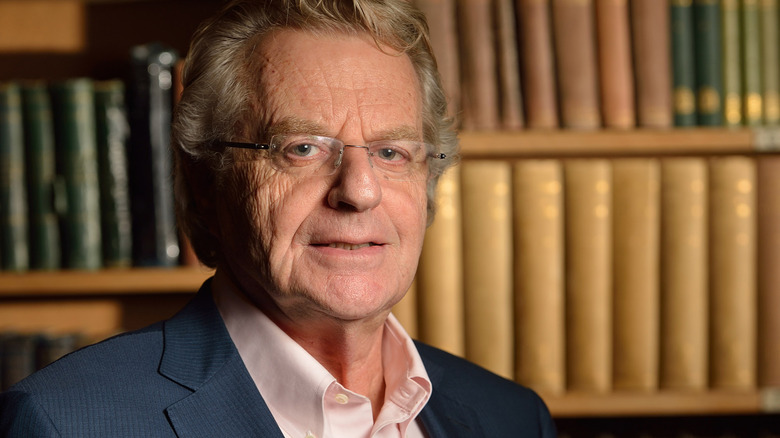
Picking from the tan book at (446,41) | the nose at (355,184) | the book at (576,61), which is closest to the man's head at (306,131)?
the nose at (355,184)

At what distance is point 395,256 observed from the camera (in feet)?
3.36

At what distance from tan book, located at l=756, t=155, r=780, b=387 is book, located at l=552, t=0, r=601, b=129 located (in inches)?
13.7

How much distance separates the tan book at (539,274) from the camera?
1.53 metres

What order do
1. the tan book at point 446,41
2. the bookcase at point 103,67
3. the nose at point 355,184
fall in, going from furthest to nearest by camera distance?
1. the bookcase at point 103,67
2. the tan book at point 446,41
3. the nose at point 355,184

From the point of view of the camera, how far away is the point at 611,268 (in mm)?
1552

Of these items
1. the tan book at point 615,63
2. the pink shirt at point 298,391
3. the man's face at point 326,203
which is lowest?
the pink shirt at point 298,391

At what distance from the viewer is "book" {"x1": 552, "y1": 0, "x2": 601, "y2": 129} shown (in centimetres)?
152

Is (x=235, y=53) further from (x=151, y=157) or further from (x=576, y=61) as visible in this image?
(x=576, y=61)

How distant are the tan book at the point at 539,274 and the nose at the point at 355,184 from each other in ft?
1.98

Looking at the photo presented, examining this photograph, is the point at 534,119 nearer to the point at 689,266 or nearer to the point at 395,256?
the point at 689,266

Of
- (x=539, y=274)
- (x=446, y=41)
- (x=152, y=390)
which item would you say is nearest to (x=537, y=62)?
(x=446, y=41)

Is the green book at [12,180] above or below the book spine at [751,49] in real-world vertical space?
below

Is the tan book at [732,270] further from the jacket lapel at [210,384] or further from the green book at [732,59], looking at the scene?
the jacket lapel at [210,384]

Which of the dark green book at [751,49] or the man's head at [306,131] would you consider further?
the dark green book at [751,49]
